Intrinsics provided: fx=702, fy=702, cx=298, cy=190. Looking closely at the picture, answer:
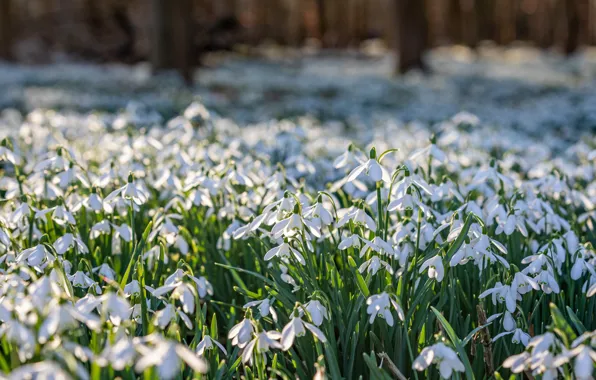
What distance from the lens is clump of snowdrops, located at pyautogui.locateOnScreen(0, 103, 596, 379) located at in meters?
1.53

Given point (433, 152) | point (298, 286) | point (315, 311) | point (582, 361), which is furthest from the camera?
point (433, 152)

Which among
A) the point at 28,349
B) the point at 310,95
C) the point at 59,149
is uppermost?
the point at 59,149

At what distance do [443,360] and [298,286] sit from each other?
674 millimetres

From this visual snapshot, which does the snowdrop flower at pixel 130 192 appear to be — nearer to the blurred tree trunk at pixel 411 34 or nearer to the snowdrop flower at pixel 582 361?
the snowdrop flower at pixel 582 361

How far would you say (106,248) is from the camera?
2.65 m

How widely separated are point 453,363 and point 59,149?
161cm

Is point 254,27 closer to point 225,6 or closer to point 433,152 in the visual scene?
point 225,6

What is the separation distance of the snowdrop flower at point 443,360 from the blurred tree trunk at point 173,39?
439 inches

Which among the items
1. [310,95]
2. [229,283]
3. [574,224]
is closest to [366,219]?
[229,283]

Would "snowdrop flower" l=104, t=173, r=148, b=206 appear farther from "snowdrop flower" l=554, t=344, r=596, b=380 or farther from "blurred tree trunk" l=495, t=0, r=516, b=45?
"blurred tree trunk" l=495, t=0, r=516, b=45

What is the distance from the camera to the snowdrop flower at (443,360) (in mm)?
1534

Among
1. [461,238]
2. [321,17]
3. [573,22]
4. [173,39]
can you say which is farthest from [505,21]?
[461,238]

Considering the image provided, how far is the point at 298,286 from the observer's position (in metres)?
2.15

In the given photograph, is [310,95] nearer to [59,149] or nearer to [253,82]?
[253,82]
